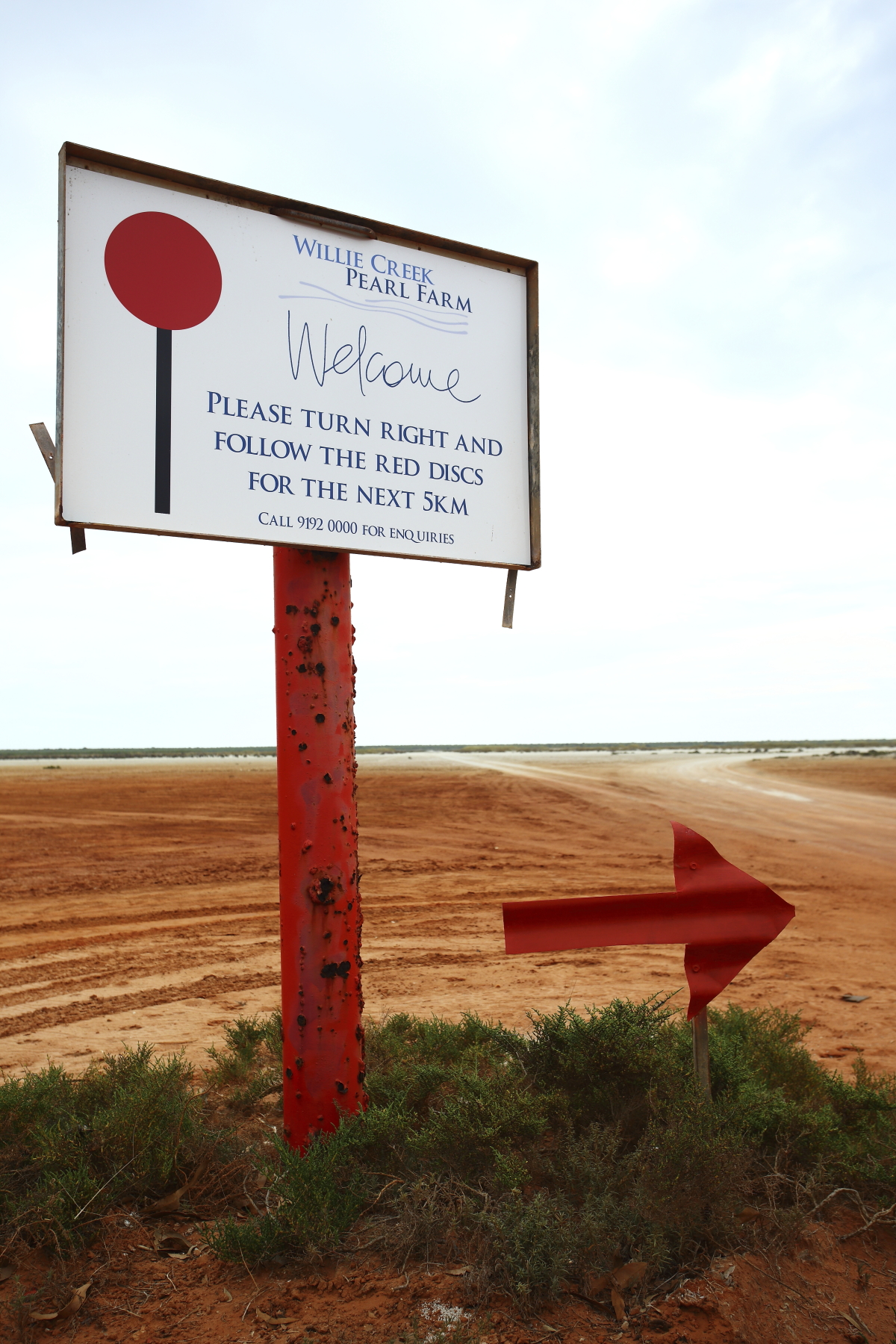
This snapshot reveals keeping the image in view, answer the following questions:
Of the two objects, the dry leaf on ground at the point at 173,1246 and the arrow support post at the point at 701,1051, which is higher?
the arrow support post at the point at 701,1051

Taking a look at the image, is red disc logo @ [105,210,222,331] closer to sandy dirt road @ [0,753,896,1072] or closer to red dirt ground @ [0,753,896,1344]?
red dirt ground @ [0,753,896,1344]

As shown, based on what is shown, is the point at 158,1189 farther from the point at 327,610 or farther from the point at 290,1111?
the point at 327,610

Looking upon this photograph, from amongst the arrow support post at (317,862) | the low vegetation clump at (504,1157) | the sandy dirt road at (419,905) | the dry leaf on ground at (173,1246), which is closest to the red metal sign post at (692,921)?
the low vegetation clump at (504,1157)

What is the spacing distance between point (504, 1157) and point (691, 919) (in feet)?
3.87

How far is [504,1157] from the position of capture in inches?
119

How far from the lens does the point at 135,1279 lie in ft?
9.19

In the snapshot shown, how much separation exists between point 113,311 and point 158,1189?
3.66m

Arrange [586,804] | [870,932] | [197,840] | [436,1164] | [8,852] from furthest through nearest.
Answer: [586,804] < [197,840] < [8,852] < [870,932] < [436,1164]

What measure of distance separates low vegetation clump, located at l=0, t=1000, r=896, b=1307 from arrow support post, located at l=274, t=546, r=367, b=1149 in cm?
24

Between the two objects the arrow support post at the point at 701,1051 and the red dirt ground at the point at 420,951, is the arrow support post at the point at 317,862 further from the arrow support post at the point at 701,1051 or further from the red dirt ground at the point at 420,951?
the arrow support post at the point at 701,1051

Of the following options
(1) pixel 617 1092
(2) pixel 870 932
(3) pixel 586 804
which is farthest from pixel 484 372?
(3) pixel 586 804

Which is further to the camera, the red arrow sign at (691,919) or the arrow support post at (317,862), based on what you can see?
the arrow support post at (317,862)

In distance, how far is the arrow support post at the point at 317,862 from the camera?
3.50m

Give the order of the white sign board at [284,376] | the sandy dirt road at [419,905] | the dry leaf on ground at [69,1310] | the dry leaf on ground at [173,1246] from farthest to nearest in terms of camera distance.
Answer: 1. the sandy dirt road at [419,905]
2. the white sign board at [284,376]
3. the dry leaf on ground at [173,1246]
4. the dry leaf on ground at [69,1310]
